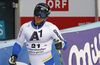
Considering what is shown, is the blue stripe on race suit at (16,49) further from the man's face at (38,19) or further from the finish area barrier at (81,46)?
the finish area barrier at (81,46)

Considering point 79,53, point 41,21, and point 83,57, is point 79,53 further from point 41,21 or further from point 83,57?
point 41,21

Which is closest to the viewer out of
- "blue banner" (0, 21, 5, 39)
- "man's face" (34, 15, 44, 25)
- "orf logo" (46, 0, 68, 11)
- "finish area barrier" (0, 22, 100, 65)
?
"man's face" (34, 15, 44, 25)

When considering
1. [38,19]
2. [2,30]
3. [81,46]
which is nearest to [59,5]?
[2,30]

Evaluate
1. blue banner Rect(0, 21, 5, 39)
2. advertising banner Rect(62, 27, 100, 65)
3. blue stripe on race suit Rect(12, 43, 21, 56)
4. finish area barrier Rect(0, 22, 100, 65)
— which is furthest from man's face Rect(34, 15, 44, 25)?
blue banner Rect(0, 21, 5, 39)

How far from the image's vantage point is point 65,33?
4.18 m

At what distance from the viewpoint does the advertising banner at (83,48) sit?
4217 millimetres

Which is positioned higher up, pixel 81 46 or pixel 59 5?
pixel 59 5

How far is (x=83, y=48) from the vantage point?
446 centimetres

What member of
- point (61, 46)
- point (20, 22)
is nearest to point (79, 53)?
point (61, 46)

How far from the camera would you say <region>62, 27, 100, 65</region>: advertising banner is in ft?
13.8

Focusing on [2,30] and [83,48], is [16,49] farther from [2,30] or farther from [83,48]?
[2,30]

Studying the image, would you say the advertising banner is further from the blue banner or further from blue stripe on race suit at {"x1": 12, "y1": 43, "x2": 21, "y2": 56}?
the blue banner

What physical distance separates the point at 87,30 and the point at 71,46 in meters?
0.61

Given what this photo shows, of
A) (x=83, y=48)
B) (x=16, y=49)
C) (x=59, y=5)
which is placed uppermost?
(x=59, y=5)
